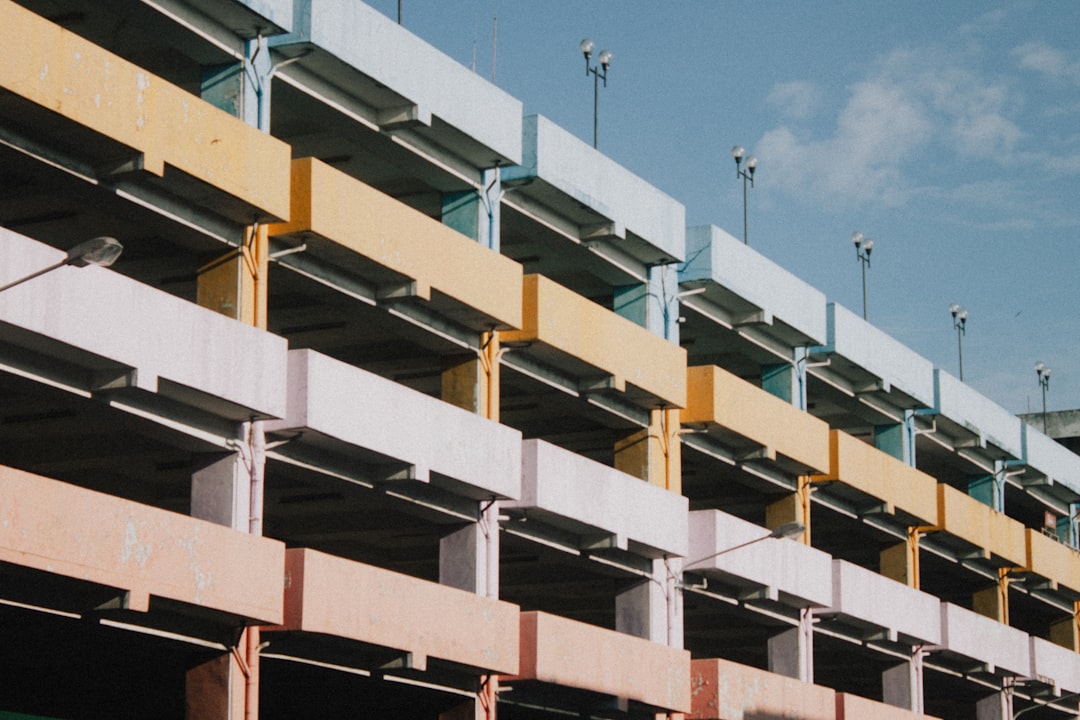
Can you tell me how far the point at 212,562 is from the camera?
34.3 meters

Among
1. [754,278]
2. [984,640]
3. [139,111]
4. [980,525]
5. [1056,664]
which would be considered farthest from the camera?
[1056,664]

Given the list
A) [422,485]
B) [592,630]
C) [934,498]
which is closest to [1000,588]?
[934,498]

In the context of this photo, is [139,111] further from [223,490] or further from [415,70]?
[415,70]

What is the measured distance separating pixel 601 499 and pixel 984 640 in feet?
83.6

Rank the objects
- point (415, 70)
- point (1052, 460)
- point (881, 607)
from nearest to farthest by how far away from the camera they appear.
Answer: point (415, 70) < point (881, 607) < point (1052, 460)

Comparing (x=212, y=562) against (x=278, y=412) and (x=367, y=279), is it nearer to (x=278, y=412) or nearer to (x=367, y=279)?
(x=278, y=412)

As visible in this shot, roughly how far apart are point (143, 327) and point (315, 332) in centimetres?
1250

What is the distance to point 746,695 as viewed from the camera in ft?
166

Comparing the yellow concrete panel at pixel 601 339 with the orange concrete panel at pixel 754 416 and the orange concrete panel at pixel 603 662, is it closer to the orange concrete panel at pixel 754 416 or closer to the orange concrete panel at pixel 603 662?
the orange concrete panel at pixel 754 416

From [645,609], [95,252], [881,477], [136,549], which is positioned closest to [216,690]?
[136,549]

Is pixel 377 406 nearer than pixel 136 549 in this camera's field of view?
No

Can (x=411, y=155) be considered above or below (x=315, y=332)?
above

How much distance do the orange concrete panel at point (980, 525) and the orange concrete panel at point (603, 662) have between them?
63.0 ft

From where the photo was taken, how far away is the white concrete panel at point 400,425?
37719 millimetres
